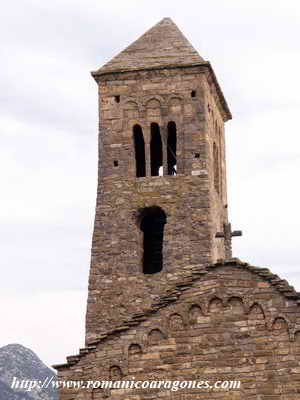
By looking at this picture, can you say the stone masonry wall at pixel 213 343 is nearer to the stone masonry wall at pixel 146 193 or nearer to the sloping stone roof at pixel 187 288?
the sloping stone roof at pixel 187 288

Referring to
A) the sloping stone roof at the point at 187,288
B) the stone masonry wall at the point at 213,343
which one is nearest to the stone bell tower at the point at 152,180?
the sloping stone roof at the point at 187,288

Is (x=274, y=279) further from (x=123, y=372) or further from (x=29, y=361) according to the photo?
(x=29, y=361)

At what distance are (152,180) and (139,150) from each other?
3.43ft

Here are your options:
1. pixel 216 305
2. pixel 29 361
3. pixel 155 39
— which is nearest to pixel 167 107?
pixel 155 39

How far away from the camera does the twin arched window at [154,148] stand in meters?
25.8

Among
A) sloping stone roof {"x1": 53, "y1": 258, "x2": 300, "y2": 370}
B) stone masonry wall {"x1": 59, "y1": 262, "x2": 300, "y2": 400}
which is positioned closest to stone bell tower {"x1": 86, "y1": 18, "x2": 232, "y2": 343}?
sloping stone roof {"x1": 53, "y1": 258, "x2": 300, "y2": 370}

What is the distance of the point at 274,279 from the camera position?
16625 mm

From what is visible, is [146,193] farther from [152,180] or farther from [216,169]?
[216,169]

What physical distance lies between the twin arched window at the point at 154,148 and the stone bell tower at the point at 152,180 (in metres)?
0.02

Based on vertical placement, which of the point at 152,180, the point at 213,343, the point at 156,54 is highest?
the point at 156,54

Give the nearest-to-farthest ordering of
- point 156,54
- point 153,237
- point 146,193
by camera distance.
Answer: point 146,193
point 153,237
point 156,54

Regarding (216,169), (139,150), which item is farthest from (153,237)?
(216,169)

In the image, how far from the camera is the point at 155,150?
26.3 meters

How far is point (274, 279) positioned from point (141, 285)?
7957 mm
